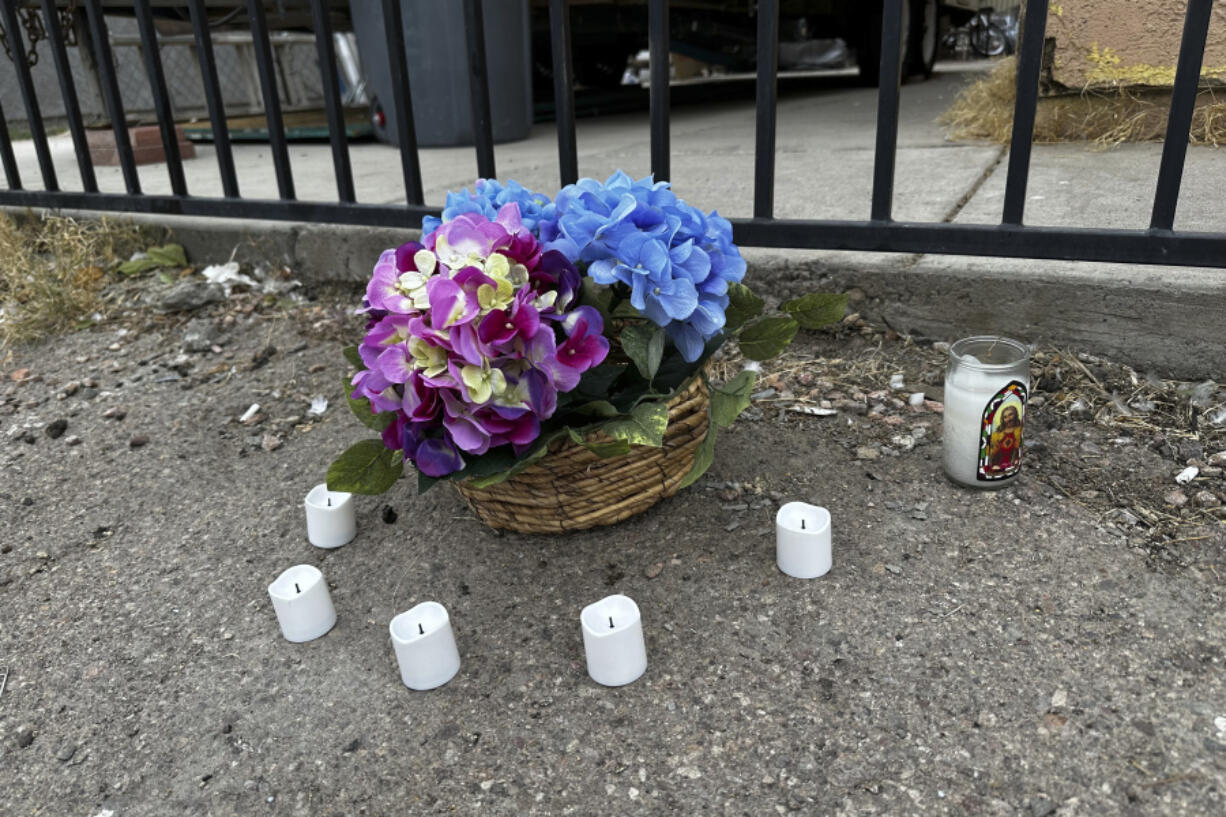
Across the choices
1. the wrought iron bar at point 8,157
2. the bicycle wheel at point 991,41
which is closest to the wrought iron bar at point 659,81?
the wrought iron bar at point 8,157

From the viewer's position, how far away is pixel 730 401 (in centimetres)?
133

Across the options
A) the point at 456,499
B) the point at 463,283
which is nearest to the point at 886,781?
the point at 463,283

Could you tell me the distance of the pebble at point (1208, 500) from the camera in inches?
54.2

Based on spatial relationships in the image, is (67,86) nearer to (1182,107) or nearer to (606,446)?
(606,446)

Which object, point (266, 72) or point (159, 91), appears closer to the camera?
point (266, 72)

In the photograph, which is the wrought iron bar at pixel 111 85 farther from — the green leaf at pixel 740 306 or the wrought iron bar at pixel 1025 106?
the wrought iron bar at pixel 1025 106

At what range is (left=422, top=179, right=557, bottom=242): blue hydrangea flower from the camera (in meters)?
1.31

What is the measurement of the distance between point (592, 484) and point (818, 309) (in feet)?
1.55

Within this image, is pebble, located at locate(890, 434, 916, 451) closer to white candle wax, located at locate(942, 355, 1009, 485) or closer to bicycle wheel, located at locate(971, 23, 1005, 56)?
white candle wax, located at locate(942, 355, 1009, 485)

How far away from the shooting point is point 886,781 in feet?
3.24

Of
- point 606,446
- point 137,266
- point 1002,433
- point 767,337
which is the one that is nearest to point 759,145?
point 767,337

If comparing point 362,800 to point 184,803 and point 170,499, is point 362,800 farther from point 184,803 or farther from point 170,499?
point 170,499

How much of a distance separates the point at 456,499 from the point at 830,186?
61.6 inches

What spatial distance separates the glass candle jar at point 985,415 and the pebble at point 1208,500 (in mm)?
269
